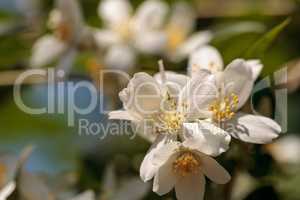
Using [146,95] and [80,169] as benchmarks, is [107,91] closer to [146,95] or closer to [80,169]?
[80,169]

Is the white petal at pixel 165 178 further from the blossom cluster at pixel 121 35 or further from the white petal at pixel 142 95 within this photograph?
the blossom cluster at pixel 121 35

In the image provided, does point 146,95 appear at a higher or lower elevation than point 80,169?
higher

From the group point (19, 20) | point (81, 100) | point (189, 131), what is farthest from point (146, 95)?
point (19, 20)

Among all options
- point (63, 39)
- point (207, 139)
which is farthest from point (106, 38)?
point (207, 139)

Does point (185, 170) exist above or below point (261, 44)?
below

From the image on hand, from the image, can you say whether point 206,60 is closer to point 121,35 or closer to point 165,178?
point 165,178

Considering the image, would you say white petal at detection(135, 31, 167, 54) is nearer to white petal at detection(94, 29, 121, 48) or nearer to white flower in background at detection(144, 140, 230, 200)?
white petal at detection(94, 29, 121, 48)

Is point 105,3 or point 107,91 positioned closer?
point 107,91
